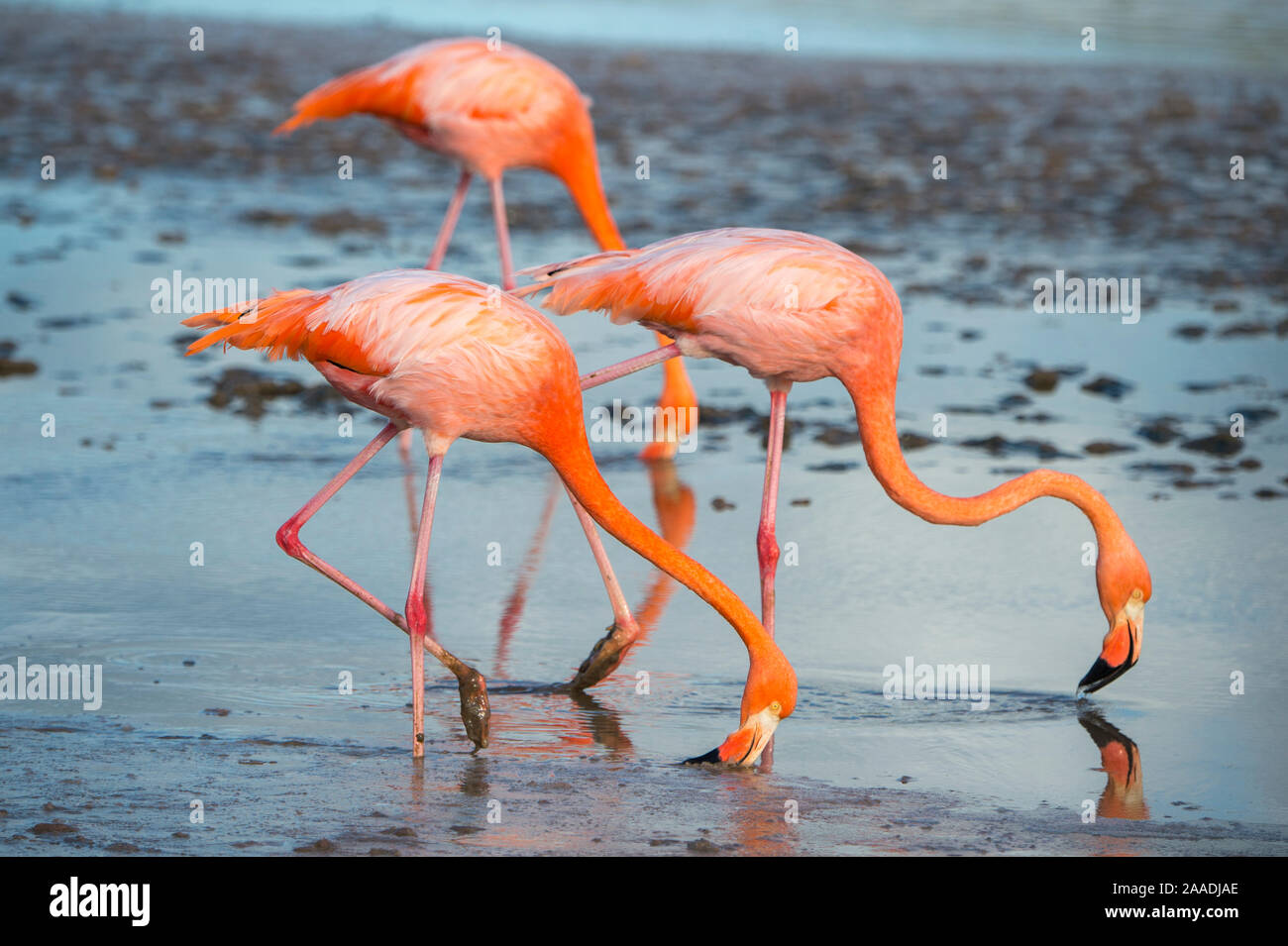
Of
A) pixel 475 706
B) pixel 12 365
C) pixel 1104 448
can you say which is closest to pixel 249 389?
pixel 12 365

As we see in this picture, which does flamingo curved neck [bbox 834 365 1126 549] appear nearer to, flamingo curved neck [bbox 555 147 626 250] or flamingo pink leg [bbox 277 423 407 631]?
flamingo pink leg [bbox 277 423 407 631]

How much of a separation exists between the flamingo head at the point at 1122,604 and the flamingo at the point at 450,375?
120cm

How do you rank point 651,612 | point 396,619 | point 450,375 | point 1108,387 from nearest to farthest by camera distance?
point 450,375 → point 396,619 → point 651,612 → point 1108,387

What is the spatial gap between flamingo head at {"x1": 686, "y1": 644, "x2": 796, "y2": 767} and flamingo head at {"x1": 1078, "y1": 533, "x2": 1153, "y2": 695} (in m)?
1.16

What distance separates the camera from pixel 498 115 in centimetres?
868

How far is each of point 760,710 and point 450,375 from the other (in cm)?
134

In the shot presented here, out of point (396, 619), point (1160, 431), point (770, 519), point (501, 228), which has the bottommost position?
point (396, 619)

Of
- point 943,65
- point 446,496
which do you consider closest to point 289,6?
point 943,65

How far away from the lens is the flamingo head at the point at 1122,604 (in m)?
5.55

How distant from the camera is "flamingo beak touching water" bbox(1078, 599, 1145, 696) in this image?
555 cm

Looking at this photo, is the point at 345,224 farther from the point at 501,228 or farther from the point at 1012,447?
the point at 1012,447

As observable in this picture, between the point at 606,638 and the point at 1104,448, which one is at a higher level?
the point at 1104,448
